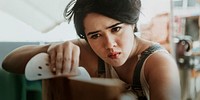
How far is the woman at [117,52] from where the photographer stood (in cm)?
101

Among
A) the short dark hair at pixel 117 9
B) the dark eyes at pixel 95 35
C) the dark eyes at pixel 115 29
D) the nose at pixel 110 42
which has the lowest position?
the nose at pixel 110 42

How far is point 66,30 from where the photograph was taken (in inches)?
43.2

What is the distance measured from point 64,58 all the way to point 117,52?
0.22 m

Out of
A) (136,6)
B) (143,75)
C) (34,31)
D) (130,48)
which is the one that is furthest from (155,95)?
(34,31)

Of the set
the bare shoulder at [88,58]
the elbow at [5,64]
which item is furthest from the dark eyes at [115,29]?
the elbow at [5,64]

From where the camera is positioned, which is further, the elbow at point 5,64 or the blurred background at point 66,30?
the elbow at point 5,64

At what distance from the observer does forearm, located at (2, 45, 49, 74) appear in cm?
115

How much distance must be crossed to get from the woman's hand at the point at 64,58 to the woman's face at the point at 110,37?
86 millimetres

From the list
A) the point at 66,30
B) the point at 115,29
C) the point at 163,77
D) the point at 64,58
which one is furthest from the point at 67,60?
the point at 163,77

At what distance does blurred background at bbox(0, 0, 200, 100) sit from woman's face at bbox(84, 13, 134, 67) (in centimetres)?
6

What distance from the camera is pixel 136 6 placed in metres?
1.03

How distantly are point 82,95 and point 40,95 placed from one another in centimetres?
18

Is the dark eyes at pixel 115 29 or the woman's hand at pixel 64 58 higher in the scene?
the dark eyes at pixel 115 29

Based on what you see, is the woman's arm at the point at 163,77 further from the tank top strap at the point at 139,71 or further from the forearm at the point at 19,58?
the forearm at the point at 19,58
